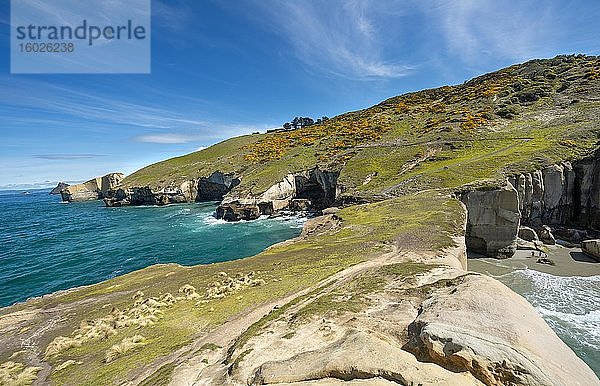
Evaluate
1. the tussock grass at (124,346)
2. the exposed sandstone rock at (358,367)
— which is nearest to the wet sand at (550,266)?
the exposed sandstone rock at (358,367)

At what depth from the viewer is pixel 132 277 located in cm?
3222

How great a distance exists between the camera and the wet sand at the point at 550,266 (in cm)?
3653

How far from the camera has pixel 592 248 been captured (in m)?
39.2

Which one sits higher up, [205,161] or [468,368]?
[205,161]

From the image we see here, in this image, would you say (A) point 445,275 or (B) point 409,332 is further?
(A) point 445,275

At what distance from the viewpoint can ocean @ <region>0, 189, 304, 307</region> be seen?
46562 mm

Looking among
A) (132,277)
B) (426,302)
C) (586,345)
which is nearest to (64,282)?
(132,277)

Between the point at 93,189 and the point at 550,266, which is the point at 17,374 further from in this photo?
the point at 93,189

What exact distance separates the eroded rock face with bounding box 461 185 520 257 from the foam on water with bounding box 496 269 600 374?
5.57m

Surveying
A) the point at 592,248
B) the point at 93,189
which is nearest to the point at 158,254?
the point at 592,248

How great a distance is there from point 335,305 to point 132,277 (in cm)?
2404

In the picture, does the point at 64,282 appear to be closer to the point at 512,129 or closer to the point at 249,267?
the point at 249,267

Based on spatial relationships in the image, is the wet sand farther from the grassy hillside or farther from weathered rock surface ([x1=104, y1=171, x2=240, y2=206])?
weathered rock surface ([x1=104, y1=171, x2=240, y2=206])

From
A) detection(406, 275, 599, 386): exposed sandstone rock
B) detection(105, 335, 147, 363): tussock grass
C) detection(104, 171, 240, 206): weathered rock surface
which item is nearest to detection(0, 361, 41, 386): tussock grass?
detection(105, 335, 147, 363): tussock grass
